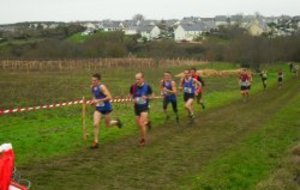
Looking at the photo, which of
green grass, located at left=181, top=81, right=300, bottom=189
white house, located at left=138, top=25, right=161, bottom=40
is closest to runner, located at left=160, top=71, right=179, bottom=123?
green grass, located at left=181, top=81, right=300, bottom=189

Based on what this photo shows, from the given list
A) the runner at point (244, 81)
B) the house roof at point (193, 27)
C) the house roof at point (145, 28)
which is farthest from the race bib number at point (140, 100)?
the house roof at point (145, 28)

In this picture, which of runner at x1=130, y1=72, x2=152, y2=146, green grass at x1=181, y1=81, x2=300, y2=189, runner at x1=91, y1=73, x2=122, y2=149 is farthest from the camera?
runner at x1=130, y1=72, x2=152, y2=146

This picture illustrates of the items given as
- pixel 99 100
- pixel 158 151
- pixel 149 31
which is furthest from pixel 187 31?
pixel 158 151

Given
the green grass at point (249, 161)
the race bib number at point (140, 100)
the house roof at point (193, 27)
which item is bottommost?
the house roof at point (193, 27)

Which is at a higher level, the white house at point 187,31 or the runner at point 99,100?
the runner at point 99,100

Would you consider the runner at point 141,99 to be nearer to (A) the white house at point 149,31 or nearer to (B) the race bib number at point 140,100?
(B) the race bib number at point 140,100

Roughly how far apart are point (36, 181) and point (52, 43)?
312 feet

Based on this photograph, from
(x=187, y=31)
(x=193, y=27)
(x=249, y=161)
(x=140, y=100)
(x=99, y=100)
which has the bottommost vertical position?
(x=187, y=31)

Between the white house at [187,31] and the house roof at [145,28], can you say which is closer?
the white house at [187,31]

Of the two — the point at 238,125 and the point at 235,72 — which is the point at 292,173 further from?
the point at 235,72

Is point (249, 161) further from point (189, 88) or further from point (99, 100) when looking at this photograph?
point (189, 88)

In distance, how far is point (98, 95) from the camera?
15.2 metres

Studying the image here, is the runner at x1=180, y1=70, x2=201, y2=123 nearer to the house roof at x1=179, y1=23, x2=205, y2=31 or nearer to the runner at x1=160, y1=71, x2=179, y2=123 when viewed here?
the runner at x1=160, y1=71, x2=179, y2=123

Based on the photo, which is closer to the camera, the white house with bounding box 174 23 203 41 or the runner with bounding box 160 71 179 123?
the runner with bounding box 160 71 179 123
